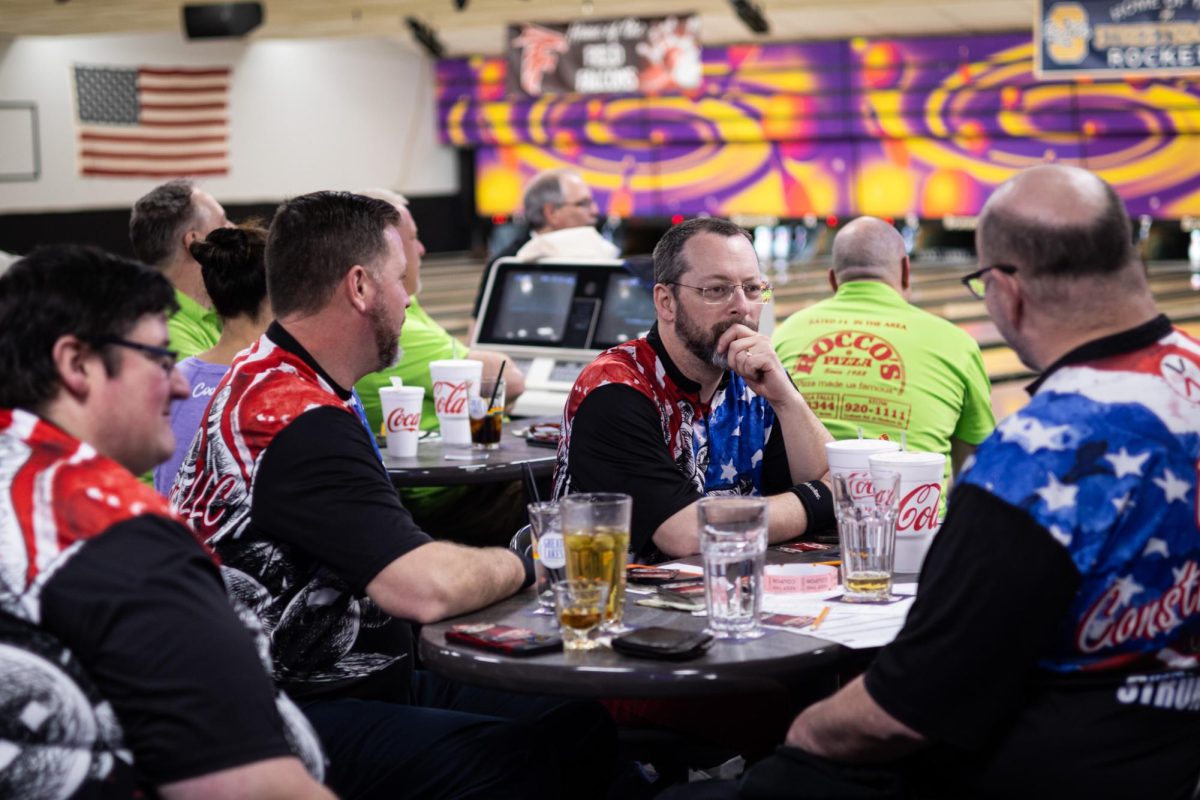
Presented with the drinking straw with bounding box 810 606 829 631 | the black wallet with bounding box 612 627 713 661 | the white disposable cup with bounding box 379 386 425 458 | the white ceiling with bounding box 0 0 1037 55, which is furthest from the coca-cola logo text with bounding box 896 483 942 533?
the white ceiling with bounding box 0 0 1037 55

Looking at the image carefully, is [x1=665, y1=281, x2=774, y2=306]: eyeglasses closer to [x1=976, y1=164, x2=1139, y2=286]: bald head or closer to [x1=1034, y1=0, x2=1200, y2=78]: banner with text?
[x1=976, y1=164, x2=1139, y2=286]: bald head

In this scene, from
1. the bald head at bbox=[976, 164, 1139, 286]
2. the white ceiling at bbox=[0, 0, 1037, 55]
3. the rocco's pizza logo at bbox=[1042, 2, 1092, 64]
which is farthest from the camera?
the white ceiling at bbox=[0, 0, 1037, 55]

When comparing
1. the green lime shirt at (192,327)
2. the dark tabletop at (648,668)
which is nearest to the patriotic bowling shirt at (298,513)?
the dark tabletop at (648,668)

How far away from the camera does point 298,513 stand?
2033 mm

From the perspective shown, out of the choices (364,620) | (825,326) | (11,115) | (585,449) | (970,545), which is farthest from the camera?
(11,115)

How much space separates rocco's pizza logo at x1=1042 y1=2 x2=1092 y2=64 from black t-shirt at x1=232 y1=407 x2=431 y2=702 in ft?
25.4

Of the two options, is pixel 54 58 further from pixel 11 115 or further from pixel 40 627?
pixel 40 627

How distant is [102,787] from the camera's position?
4.50 ft

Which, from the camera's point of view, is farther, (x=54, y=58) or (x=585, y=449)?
(x=54, y=58)

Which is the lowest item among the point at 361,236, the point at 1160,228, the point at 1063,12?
the point at 1160,228

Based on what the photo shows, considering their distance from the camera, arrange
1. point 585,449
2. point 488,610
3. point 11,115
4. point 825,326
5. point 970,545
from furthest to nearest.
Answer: point 11,115 < point 825,326 < point 585,449 < point 488,610 < point 970,545

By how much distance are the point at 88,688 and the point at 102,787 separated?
97mm

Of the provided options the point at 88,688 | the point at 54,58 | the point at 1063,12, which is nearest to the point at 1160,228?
the point at 1063,12

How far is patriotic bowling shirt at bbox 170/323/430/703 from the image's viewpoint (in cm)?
203
